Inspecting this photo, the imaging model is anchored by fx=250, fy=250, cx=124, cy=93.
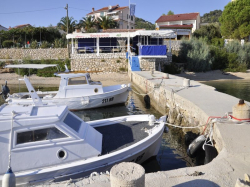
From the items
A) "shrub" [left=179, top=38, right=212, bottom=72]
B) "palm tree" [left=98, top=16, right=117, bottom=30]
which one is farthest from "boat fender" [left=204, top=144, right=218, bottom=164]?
"palm tree" [left=98, top=16, right=117, bottom=30]

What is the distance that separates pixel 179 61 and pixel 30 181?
103ft

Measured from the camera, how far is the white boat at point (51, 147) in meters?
5.61

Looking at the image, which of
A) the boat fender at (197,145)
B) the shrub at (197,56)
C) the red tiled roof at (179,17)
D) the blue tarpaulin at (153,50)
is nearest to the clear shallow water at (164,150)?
the boat fender at (197,145)

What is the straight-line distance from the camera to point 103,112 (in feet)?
50.3

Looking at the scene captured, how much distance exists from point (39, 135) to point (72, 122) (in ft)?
2.96

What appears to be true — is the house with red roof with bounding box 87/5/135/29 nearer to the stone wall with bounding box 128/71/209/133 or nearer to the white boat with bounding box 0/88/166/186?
the stone wall with bounding box 128/71/209/133

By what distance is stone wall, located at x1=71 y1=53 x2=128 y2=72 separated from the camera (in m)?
30.5

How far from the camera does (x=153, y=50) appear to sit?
88.2 feet

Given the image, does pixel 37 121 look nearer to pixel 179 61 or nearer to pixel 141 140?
pixel 141 140

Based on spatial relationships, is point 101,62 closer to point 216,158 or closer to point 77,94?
point 77,94

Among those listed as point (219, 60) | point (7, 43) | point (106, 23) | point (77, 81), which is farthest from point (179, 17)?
point (77, 81)

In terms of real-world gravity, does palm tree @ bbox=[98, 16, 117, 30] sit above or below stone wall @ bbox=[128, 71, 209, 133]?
above

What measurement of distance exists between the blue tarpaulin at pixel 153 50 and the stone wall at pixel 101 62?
429cm

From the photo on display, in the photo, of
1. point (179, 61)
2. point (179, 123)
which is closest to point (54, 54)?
point (179, 61)
